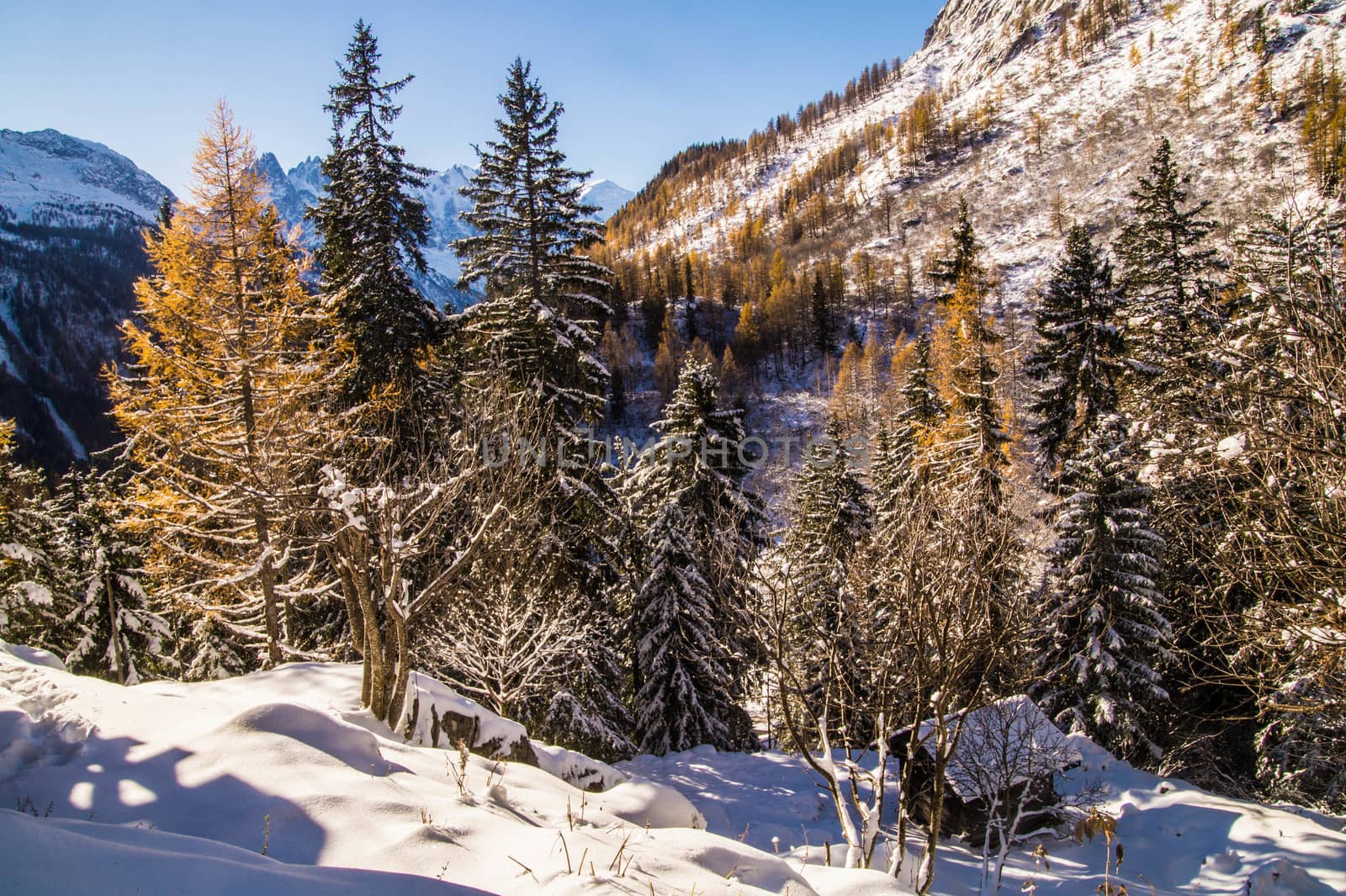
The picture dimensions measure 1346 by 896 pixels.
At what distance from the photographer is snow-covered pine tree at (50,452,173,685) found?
1939cm

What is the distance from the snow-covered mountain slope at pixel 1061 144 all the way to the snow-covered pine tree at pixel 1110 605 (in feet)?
309

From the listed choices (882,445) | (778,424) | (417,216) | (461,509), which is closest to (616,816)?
(461,509)

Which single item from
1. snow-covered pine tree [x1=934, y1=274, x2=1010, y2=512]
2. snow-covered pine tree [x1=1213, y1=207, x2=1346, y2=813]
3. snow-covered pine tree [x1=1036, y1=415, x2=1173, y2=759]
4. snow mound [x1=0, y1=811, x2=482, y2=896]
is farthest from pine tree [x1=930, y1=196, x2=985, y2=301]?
snow mound [x1=0, y1=811, x2=482, y2=896]

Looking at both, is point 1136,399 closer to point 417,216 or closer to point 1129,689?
point 1129,689

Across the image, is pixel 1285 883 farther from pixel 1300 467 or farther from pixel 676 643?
pixel 676 643

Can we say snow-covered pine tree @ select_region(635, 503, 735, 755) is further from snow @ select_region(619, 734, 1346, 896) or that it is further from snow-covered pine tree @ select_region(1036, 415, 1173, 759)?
snow-covered pine tree @ select_region(1036, 415, 1173, 759)

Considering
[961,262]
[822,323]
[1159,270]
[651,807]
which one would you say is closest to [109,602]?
[651,807]

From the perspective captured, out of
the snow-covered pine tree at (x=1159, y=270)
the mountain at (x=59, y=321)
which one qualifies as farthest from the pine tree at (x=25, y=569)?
the mountain at (x=59, y=321)

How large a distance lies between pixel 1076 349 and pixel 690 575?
14.1m

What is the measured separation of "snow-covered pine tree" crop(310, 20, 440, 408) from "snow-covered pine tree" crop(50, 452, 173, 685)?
1140cm

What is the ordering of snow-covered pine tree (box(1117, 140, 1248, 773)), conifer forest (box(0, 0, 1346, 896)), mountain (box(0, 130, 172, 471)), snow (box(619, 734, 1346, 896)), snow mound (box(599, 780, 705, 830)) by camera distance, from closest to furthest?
conifer forest (box(0, 0, 1346, 896)) → snow mound (box(599, 780, 705, 830)) → snow (box(619, 734, 1346, 896)) → snow-covered pine tree (box(1117, 140, 1248, 773)) → mountain (box(0, 130, 172, 471))

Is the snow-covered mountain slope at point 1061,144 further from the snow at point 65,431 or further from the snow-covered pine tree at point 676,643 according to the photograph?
the snow at point 65,431

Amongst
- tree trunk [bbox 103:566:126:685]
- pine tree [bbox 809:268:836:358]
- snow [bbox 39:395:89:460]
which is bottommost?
tree trunk [bbox 103:566:126:685]

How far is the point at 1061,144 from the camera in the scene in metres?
134
